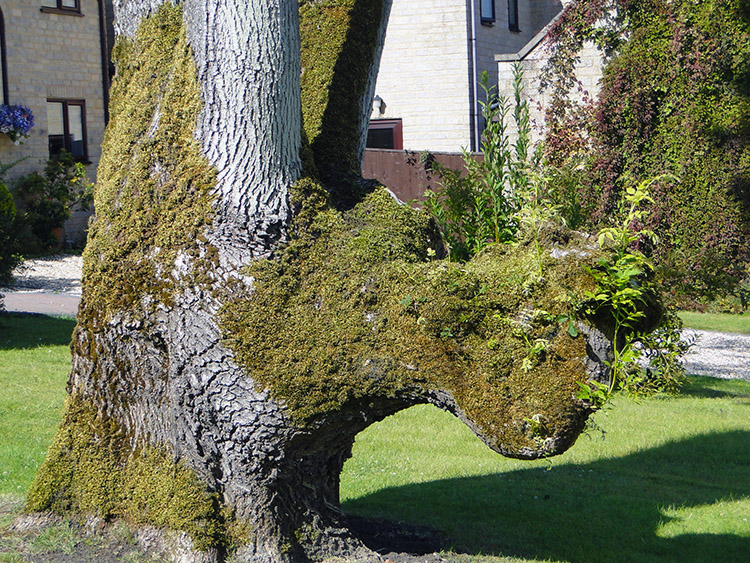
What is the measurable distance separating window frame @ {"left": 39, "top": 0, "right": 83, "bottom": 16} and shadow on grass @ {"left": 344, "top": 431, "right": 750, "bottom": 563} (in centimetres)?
1810

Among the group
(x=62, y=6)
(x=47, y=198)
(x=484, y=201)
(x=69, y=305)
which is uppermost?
(x=62, y=6)

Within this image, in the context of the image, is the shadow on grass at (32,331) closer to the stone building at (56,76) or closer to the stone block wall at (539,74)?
the stone building at (56,76)

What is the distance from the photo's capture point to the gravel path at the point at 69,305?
1104 cm

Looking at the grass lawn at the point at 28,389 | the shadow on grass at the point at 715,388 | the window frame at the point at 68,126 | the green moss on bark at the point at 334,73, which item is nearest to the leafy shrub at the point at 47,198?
the window frame at the point at 68,126

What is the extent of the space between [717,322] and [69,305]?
11.0m

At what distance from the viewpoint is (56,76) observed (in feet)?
67.9

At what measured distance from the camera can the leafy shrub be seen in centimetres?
1966

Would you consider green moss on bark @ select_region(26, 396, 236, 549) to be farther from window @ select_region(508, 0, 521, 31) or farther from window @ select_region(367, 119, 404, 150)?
window @ select_region(508, 0, 521, 31)

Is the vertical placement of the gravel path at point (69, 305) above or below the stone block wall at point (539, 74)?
below

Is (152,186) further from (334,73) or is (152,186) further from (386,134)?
(386,134)

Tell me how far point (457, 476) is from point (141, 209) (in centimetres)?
371

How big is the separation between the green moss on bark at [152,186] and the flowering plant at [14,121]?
53.1 ft

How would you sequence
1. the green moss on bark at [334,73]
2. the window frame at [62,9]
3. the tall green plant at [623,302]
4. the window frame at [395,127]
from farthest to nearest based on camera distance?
the window frame at [395,127], the window frame at [62,9], the green moss on bark at [334,73], the tall green plant at [623,302]

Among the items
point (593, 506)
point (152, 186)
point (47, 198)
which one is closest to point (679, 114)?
point (593, 506)
